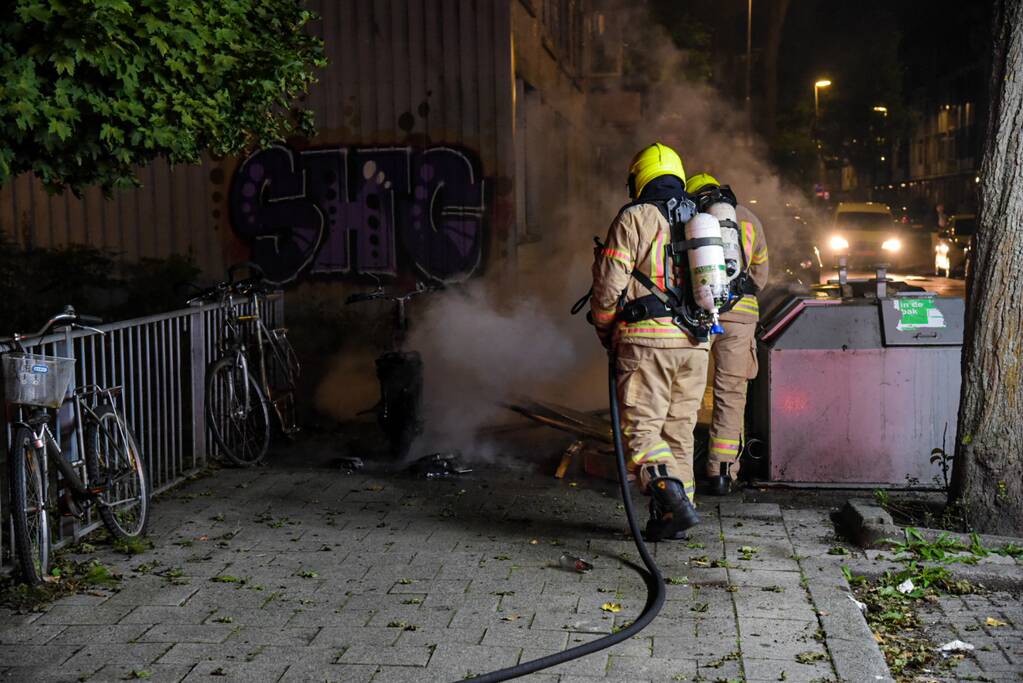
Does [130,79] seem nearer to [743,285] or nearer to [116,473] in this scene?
[116,473]

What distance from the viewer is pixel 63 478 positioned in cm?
550

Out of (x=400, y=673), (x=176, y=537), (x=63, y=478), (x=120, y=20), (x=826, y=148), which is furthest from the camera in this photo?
(x=826, y=148)

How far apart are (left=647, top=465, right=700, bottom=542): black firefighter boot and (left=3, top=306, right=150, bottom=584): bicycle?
275 centimetres

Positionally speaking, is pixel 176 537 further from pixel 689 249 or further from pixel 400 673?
pixel 689 249

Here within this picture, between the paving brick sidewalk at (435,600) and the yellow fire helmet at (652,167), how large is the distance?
1.93 meters

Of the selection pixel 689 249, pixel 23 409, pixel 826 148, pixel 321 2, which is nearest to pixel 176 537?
pixel 23 409

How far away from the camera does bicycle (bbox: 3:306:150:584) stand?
5.07 m

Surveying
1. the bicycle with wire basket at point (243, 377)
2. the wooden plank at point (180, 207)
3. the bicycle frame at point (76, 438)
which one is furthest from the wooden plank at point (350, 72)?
the bicycle frame at point (76, 438)

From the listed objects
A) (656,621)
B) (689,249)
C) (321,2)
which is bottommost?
(656,621)

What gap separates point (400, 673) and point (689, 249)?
2.74 m

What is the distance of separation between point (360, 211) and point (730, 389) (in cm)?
572

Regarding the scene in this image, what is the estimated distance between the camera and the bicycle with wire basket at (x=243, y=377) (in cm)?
794

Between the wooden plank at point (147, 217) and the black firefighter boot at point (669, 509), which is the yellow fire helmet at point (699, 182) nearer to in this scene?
the black firefighter boot at point (669, 509)

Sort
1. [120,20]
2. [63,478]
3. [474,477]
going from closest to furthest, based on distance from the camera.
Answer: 1. [120,20]
2. [63,478]
3. [474,477]
